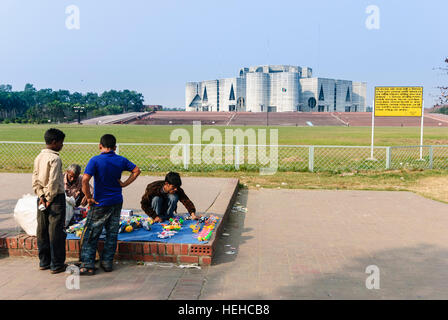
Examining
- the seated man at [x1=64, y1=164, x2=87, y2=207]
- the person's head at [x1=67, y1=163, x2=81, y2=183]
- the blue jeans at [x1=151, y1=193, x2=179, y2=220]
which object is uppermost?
the person's head at [x1=67, y1=163, x2=81, y2=183]

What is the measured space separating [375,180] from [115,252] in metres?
7.14

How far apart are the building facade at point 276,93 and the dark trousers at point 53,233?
283ft

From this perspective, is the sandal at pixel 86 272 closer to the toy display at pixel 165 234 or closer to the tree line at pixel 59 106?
the toy display at pixel 165 234

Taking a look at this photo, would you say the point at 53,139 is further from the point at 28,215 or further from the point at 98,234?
the point at 28,215

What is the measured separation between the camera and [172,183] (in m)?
4.36

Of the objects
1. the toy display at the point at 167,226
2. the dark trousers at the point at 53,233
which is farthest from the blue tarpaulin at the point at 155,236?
the dark trousers at the point at 53,233

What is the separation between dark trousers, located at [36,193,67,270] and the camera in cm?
343

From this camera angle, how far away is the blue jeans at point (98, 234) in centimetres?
347

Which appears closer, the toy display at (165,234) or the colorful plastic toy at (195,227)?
the toy display at (165,234)

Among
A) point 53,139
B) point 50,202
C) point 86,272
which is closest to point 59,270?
point 86,272

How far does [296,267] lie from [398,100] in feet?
34.4

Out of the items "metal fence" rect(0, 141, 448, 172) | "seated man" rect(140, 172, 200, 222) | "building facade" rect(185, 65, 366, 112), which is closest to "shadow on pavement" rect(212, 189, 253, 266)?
"seated man" rect(140, 172, 200, 222)

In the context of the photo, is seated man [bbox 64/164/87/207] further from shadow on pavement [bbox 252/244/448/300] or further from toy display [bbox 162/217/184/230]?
shadow on pavement [bbox 252/244/448/300]
